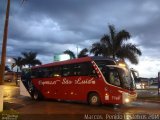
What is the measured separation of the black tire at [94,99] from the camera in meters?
20.7

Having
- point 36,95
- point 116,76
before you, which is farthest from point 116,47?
point 116,76

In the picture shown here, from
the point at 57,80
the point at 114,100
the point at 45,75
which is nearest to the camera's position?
the point at 114,100

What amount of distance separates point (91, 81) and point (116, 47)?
23.1 metres

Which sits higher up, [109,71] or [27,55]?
[27,55]

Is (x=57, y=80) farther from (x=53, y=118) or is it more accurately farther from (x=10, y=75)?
(x=10, y=75)

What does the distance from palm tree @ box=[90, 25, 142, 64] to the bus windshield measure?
2286cm

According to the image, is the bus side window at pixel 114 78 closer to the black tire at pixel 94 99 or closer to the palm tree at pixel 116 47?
the black tire at pixel 94 99

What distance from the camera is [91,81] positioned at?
21078 mm

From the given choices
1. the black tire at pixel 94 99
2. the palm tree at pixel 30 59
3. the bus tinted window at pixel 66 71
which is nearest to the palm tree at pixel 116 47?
the bus tinted window at pixel 66 71

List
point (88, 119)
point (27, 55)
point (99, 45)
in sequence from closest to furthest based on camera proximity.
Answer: point (88, 119), point (99, 45), point (27, 55)

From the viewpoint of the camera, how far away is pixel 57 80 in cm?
2452

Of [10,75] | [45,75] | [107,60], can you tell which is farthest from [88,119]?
[10,75]

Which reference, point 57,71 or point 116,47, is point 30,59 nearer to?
point 116,47

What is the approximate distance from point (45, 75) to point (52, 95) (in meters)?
1.92
